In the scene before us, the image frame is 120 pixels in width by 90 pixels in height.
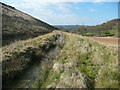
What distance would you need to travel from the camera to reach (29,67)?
10.0m

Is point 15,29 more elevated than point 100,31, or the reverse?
point 100,31

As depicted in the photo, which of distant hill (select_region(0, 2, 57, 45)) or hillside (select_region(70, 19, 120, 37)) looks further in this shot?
hillside (select_region(70, 19, 120, 37))

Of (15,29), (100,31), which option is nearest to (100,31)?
(100,31)

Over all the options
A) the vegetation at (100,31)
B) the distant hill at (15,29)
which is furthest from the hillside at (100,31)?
the distant hill at (15,29)

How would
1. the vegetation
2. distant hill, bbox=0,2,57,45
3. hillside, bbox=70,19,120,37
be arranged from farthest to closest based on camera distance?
hillside, bbox=70,19,120,37 → the vegetation → distant hill, bbox=0,2,57,45

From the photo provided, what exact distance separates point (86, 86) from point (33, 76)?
3669 mm

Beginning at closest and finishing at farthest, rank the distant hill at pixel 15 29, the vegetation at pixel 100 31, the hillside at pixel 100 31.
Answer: the distant hill at pixel 15 29 → the vegetation at pixel 100 31 → the hillside at pixel 100 31

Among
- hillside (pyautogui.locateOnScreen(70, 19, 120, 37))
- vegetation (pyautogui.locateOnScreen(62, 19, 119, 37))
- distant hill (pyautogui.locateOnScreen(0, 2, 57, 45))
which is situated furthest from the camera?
hillside (pyautogui.locateOnScreen(70, 19, 120, 37))

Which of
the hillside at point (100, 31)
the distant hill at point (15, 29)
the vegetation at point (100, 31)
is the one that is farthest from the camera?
the hillside at point (100, 31)

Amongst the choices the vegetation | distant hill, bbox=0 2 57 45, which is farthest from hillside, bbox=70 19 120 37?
distant hill, bbox=0 2 57 45

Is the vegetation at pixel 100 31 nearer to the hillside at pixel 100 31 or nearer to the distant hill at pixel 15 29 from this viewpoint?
the hillside at pixel 100 31

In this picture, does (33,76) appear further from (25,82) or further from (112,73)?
(112,73)

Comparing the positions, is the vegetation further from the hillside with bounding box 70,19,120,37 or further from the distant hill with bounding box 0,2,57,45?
the distant hill with bounding box 0,2,57,45

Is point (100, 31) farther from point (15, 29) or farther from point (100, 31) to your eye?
point (15, 29)
